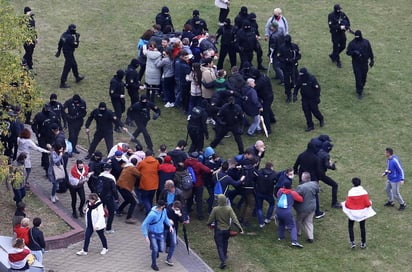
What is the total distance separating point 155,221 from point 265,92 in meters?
7.83

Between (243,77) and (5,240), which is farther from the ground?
(243,77)

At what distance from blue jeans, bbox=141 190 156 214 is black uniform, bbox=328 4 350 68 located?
10.5 meters

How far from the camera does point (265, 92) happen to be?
2995 cm

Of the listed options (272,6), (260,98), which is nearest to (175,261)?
(260,98)

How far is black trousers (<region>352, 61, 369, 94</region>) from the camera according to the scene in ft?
104

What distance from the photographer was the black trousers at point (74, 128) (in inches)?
1131

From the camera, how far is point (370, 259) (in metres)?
A: 24.5

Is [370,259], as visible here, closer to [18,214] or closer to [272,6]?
[18,214]

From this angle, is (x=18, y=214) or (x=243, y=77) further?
(x=243, y=77)

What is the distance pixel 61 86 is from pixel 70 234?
897 cm

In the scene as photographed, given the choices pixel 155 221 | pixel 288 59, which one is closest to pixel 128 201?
pixel 155 221

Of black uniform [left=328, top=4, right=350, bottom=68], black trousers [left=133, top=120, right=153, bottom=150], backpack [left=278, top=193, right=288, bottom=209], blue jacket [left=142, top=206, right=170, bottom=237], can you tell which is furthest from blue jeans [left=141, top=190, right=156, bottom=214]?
black uniform [left=328, top=4, right=350, bottom=68]

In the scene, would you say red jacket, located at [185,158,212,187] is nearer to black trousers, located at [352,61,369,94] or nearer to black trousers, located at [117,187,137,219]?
black trousers, located at [117,187,137,219]

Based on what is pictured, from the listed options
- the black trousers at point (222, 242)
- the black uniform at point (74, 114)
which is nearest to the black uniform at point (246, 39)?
the black uniform at point (74, 114)
